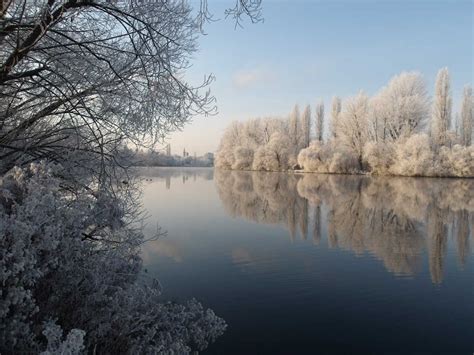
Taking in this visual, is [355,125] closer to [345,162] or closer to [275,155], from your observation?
[345,162]

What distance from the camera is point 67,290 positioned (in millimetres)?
3070

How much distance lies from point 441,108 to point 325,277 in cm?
4591

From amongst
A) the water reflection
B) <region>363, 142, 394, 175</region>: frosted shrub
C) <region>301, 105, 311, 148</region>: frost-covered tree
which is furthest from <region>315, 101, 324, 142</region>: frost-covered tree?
the water reflection

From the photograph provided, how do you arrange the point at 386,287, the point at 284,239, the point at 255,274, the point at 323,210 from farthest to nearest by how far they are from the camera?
the point at 323,210 → the point at 284,239 → the point at 255,274 → the point at 386,287

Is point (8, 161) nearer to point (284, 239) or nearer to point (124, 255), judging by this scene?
point (124, 255)

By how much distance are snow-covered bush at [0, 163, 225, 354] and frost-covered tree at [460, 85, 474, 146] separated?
5358cm

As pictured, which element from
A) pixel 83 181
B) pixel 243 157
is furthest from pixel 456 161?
pixel 83 181

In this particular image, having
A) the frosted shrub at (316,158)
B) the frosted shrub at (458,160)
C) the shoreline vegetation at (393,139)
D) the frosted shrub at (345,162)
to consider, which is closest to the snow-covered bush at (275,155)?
the shoreline vegetation at (393,139)

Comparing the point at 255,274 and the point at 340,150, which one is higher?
the point at 340,150

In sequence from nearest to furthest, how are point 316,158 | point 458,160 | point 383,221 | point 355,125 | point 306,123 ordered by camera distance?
point 383,221 → point 458,160 → point 355,125 → point 316,158 → point 306,123

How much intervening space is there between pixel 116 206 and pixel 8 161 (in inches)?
67.1

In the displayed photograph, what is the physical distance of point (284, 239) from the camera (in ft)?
40.0

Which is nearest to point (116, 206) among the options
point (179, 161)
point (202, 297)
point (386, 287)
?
point (202, 297)

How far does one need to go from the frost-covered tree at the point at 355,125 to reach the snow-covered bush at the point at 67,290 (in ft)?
168
